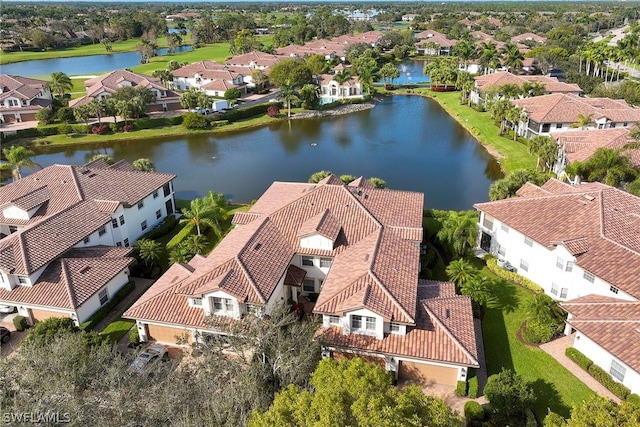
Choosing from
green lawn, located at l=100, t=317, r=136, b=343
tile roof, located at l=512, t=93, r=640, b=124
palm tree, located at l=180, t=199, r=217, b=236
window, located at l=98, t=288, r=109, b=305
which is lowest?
green lawn, located at l=100, t=317, r=136, b=343

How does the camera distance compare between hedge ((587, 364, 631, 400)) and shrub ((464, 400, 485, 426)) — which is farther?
hedge ((587, 364, 631, 400))

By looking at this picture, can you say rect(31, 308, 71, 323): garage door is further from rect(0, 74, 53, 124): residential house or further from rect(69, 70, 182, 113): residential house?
rect(0, 74, 53, 124): residential house

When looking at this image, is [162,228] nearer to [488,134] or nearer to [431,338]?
[431,338]

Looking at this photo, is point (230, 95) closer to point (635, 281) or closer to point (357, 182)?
point (357, 182)

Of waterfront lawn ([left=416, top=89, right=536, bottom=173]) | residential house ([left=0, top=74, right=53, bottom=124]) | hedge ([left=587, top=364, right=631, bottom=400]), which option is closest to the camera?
hedge ([left=587, top=364, right=631, bottom=400])

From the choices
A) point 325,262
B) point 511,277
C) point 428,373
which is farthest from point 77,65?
point 428,373

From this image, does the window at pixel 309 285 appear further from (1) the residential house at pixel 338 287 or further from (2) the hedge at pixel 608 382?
(2) the hedge at pixel 608 382

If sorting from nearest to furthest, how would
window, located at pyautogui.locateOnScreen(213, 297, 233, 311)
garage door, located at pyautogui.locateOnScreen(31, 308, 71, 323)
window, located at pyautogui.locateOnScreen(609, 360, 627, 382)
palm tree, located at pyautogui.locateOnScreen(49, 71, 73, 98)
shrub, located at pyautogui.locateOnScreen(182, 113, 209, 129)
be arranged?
1. window, located at pyautogui.locateOnScreen(609, 360, 627, 382)
2. window, located at pyautogui.locateOnScreen(213, 297, 233, 311)
3. garage door, located at pyautogui.locateOnScreen(31, 308, 71, 323)
4. shrub, located at pyautogui.locateOnScreen(182, 113, 209, 129)
5. palm tree, located at pyautogui.locateOnScreen(49, 71, 73, 98)

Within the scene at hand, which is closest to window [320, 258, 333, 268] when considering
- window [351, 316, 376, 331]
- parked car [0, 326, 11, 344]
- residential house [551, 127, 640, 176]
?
window [351, 316, 376, 331]
